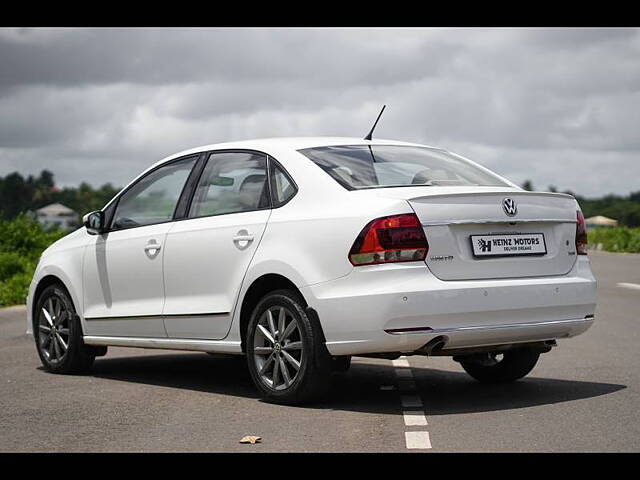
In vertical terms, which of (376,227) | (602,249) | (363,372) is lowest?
(602,249)

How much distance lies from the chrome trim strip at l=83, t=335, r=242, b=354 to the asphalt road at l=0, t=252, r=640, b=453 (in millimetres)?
345

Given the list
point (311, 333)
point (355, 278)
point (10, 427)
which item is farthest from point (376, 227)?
point (10, 427)

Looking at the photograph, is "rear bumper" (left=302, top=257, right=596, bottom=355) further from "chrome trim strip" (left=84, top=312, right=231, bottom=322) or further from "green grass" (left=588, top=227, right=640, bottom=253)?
"green grass" (left=588, top=227, right=640, bottom=253)

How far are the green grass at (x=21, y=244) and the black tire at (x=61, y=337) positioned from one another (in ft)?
44.3

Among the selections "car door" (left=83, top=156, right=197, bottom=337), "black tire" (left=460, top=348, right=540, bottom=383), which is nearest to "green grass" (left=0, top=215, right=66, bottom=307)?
"car door" (left=83, top=156, right=197, bottom=337)

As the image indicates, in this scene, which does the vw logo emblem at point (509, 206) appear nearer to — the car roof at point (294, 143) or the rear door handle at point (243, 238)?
the car roof at point (294, 143)

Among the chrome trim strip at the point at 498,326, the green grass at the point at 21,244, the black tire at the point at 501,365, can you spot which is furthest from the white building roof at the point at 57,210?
the chrome trim strip at the point at 498,326

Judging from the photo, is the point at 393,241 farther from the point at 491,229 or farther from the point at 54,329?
the point at 54,329

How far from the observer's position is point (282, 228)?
27.9 feet

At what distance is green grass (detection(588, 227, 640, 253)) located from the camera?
50.7 metres

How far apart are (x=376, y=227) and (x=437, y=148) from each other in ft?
6.44

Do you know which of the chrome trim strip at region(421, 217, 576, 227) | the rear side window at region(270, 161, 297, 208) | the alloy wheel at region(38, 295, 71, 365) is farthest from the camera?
the alloy wheel at region(38, 295, 71, 365)

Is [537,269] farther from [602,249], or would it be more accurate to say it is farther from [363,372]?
[602,249]
